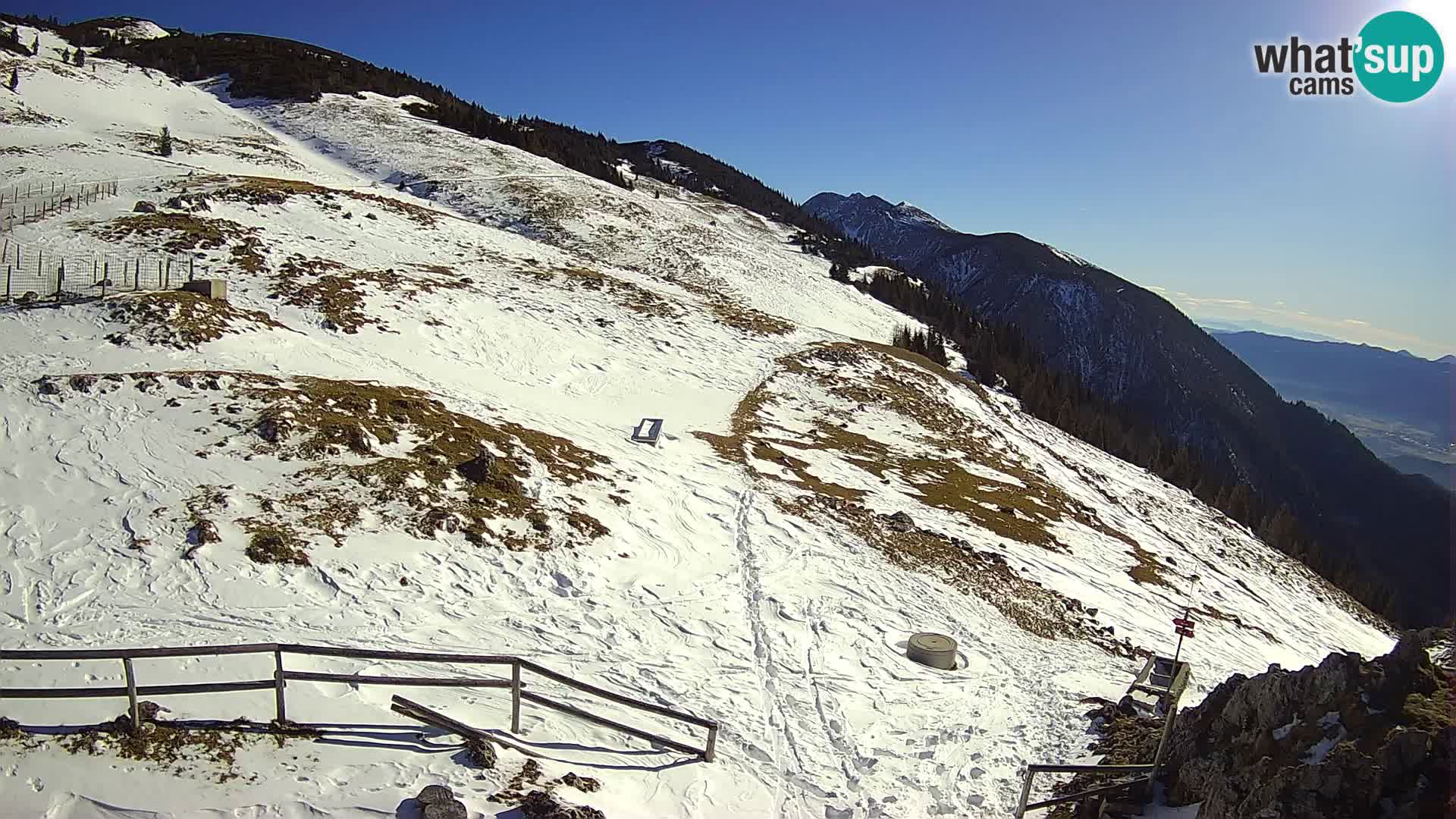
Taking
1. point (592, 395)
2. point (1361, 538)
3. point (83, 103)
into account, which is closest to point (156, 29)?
point (83, 103)

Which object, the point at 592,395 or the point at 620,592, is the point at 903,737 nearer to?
the point at 620,592

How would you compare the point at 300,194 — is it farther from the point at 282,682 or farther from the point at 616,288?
the point at 282,682

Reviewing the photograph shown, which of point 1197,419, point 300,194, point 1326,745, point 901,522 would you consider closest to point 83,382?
point 901,522

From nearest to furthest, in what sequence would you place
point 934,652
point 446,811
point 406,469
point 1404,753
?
point 1404,753, point 446,811, point 934,652, point 406,469

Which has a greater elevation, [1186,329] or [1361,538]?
[1186,329]

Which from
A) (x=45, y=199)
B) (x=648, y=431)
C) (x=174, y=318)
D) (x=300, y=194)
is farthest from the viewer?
(x=300, y=194)

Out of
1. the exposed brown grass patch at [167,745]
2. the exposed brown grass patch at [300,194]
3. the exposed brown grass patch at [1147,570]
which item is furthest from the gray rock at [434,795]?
the exposed brown grass patch at [300,194]
